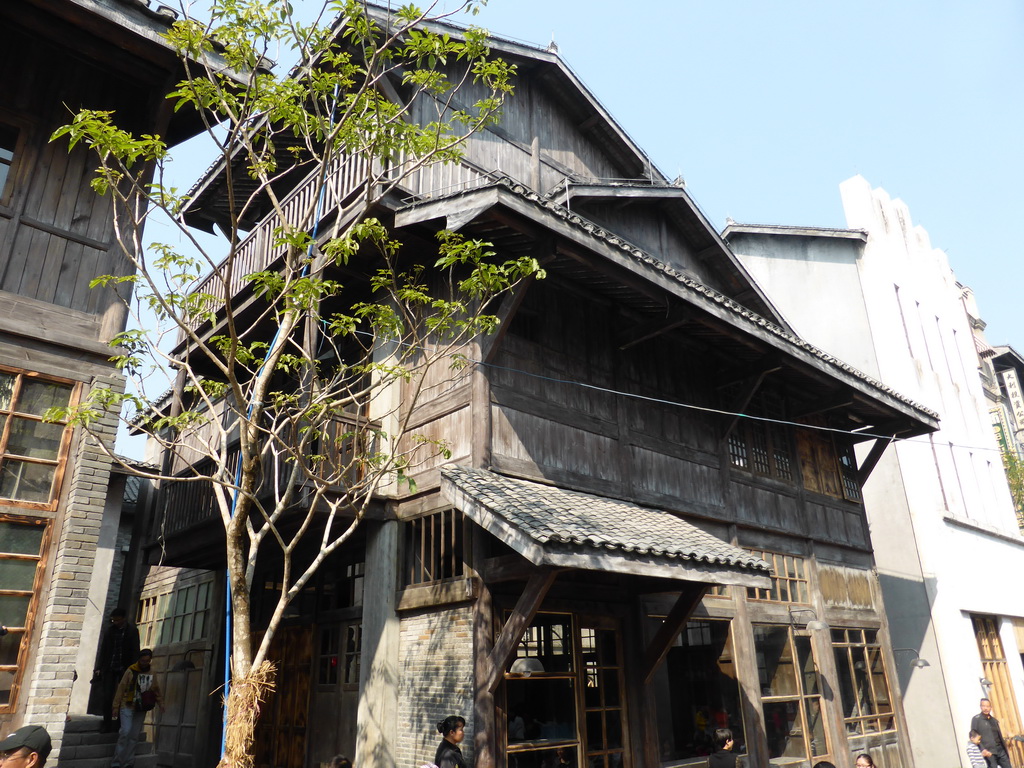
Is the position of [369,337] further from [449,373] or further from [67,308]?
[67,308]

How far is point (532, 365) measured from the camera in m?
10.1

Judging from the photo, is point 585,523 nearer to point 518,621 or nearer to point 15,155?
point 518,621

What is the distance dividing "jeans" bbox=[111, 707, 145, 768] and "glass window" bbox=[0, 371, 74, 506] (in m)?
3.90

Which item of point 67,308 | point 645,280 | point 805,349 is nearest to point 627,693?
point 645,280

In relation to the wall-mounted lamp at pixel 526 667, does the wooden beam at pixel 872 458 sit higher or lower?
higher

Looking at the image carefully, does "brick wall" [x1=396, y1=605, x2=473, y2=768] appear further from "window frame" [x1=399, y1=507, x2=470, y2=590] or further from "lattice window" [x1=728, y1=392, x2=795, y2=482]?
"lattice window" [x1=728, y1=392, x2=795, y2=482]

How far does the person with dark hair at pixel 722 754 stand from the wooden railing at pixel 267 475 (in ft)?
16.1

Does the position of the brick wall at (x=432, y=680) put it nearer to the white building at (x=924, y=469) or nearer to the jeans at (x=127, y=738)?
the jeans at (x=127, y=738)

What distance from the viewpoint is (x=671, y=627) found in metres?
9.59

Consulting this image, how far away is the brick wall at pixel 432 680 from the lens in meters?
8.22

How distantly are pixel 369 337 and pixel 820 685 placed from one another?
9.48 meters

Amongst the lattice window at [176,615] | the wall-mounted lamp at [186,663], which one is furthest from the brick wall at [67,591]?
Result: the lattice window at [176,615]

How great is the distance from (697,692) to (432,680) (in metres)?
5.67

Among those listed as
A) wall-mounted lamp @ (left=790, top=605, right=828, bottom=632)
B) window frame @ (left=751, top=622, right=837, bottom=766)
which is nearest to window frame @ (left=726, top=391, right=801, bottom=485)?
wall-mounted lamp @ (left=790, top=605, right=828, bottom=632)
